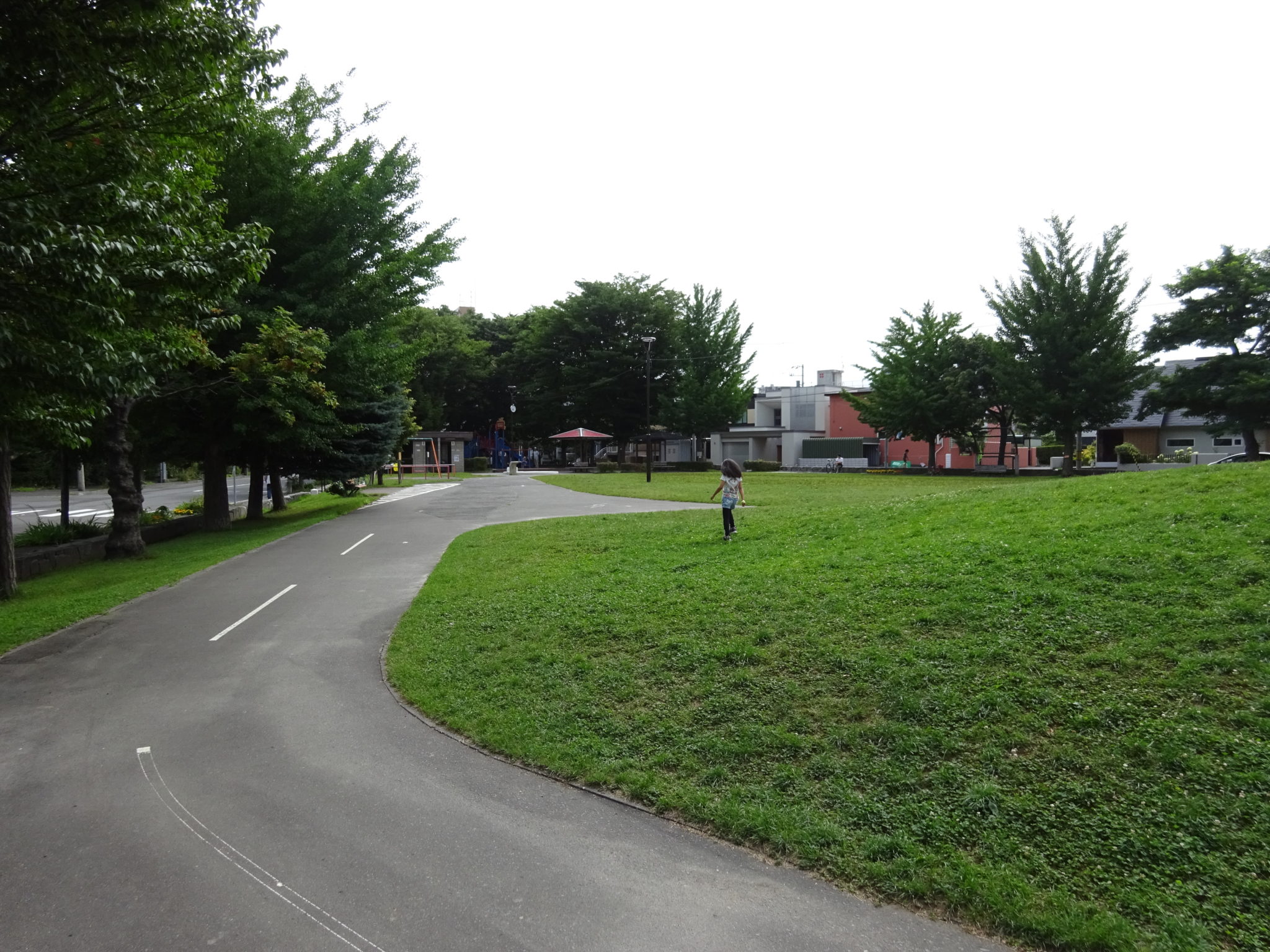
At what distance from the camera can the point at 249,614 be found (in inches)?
442

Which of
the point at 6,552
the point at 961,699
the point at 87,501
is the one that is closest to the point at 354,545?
the point at 6,552

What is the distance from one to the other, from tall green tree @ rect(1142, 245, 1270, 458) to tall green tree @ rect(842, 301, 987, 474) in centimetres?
1254

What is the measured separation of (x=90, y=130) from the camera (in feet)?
25.2

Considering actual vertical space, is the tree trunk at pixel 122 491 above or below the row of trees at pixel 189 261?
below

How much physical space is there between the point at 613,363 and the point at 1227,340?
40176mm

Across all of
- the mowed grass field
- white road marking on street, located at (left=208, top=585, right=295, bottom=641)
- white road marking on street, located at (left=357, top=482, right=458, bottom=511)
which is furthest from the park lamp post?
the mowed grass field

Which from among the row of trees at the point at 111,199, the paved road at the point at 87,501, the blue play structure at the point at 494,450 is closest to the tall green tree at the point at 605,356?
the blue play structure at the point at 494,450

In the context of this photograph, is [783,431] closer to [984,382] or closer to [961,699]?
[984,382]

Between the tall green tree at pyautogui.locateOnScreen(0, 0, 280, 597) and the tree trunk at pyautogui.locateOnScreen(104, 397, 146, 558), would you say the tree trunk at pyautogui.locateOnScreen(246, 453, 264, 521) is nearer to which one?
the tree trunk at pyautogui.locateOnScreen(104, 397, 146, 558)

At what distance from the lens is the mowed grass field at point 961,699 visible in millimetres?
3998

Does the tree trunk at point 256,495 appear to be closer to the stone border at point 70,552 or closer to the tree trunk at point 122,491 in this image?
the stone border at point 70,552

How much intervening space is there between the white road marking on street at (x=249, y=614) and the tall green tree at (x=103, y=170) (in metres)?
3.25

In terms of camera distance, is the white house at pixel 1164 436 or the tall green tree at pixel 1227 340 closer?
the tall green tree at pixel 1227 340

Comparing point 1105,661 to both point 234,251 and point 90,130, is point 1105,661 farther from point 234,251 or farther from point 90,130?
point 90,130
